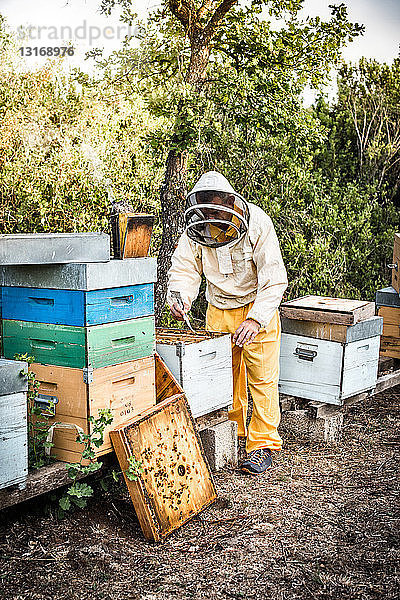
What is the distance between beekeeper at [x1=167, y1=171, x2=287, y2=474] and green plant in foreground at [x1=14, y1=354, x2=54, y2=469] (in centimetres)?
105

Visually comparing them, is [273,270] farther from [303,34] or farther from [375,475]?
[303,34]

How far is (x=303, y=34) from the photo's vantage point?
5887mm

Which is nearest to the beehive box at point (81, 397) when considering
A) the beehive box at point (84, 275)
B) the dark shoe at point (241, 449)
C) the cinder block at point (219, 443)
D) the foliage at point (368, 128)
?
the beehive box at point (84, 275)

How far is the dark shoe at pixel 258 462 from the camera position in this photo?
352cm

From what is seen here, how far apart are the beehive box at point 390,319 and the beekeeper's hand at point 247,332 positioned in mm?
2080

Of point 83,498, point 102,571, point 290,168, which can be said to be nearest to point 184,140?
point 290,168

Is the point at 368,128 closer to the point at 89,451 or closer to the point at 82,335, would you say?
the point at 82,335

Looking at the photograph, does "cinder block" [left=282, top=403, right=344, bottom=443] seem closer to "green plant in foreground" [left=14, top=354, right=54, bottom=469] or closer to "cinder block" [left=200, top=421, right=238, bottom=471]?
"cinder block" [left=200, top=421, right=238, bottom=471]

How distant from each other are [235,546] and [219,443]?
0.81 metres

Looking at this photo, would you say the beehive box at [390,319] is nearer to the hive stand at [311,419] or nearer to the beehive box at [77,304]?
the hive stand at [311,419]

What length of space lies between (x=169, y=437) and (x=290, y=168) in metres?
4.08

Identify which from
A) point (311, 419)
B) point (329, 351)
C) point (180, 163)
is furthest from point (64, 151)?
point (311, 419)

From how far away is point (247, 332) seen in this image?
3412 mm

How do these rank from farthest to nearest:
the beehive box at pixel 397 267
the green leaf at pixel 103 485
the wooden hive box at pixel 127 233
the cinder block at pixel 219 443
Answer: the beehive box at pixel 397 267 → the cinder block at pixel 219 443 → the green leaf at pixel 103 485 → the wooden hive box at pixel 127 233
